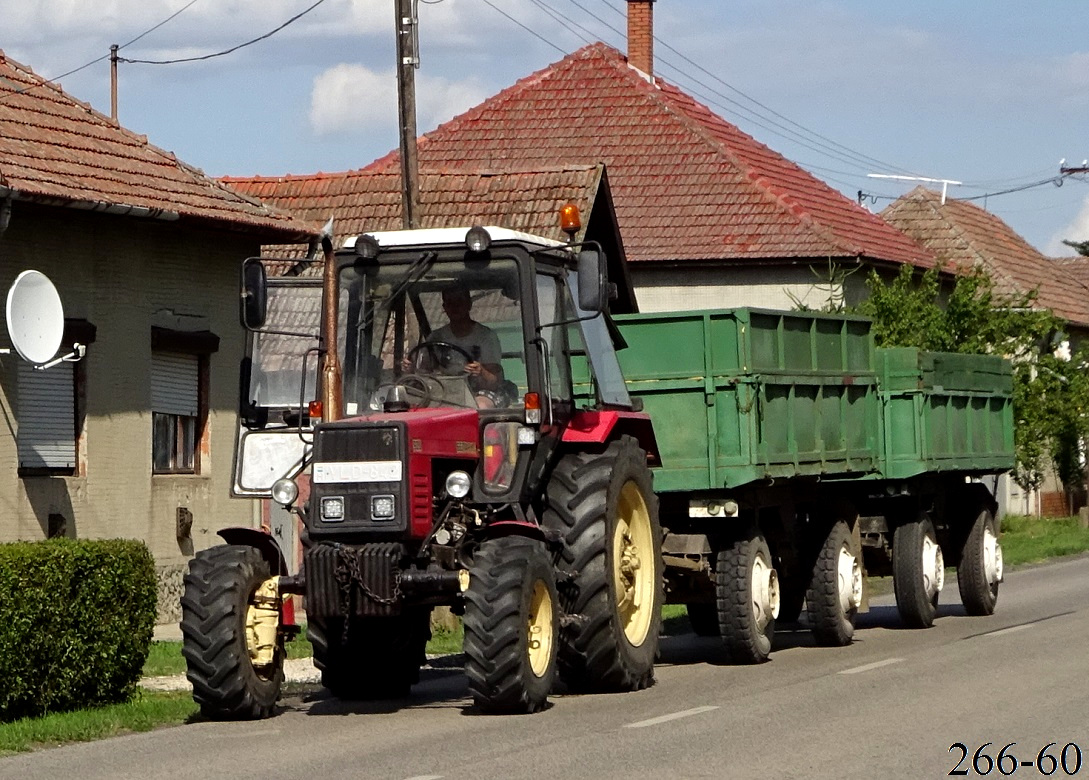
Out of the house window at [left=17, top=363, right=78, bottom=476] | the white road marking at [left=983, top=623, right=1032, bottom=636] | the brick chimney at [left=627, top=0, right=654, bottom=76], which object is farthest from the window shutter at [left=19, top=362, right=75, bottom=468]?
the brick chimney at [left=627, top=0, right=654, bottom=76]

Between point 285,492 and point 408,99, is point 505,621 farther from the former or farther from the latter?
point 408,99

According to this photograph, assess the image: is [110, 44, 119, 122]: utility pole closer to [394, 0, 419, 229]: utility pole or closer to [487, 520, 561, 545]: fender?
[394, 0, 419, 229]: utility pole

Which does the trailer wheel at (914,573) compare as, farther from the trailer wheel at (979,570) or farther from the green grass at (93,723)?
the green grass at (93,723)

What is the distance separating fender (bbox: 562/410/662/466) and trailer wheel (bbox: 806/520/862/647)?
275 centimetres

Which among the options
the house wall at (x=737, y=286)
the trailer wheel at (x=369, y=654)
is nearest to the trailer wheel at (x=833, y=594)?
the trailer wheel at (x=369, y=654)

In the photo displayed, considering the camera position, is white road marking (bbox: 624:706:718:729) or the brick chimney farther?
the brick chimney

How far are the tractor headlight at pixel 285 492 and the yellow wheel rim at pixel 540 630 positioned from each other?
58.8 inches

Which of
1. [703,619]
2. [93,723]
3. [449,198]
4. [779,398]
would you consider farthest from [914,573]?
[449,198]

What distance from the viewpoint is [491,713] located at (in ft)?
35.7

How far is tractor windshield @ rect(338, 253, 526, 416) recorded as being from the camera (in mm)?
11648

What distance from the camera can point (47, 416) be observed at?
18359 mm

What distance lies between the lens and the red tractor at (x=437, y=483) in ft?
35.2

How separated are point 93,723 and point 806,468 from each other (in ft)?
20.1

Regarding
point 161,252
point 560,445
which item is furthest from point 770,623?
point 161,252
